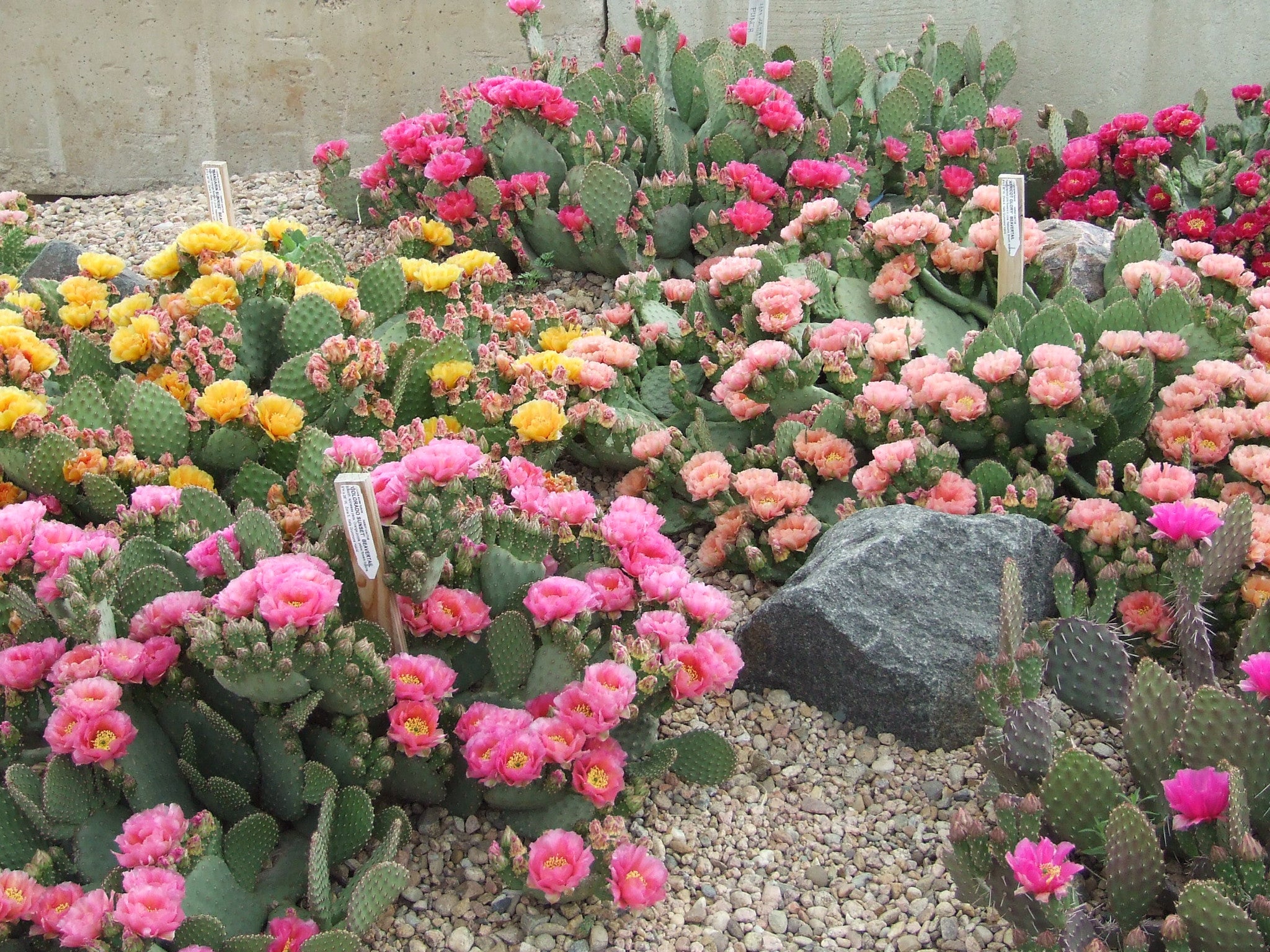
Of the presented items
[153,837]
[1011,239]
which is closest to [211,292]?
[153,837]

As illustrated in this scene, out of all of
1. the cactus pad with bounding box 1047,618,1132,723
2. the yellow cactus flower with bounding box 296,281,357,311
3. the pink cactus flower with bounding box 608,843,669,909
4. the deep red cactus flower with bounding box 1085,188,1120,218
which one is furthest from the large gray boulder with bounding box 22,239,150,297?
the deep red cactus flower with bounding box 1085,188,1120,218

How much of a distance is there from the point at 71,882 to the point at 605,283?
274 cm

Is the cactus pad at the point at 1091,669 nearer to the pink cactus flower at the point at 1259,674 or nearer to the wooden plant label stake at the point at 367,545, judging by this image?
the pink cactus flower at the point at 1259,674

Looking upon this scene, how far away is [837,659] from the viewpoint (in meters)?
2.19

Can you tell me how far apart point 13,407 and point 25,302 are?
0.97m

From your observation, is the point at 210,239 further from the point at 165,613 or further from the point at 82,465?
the point at 165,613

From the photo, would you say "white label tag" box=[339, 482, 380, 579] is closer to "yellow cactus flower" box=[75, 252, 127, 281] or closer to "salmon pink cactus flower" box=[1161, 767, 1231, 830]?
"salmon pink cactus flower" box=[1161, 767, 1231, 830]

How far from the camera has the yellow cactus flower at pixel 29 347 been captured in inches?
105

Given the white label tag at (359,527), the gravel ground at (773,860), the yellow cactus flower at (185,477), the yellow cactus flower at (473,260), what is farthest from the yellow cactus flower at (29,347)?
the gravel ground at (773,860)

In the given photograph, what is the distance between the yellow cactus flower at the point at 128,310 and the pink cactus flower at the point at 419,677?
1.66m

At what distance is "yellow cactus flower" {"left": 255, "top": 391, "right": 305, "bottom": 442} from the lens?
8.02 feet

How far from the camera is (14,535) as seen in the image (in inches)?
72.4

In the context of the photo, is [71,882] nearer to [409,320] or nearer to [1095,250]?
[409,320]

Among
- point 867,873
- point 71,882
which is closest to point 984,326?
point 867,873
